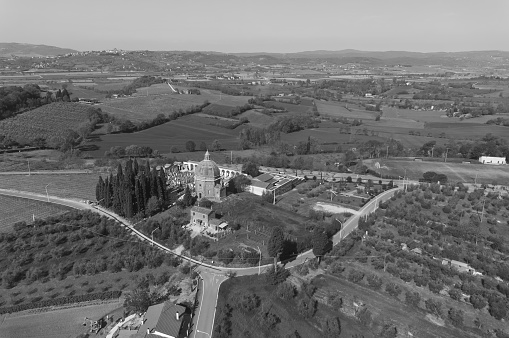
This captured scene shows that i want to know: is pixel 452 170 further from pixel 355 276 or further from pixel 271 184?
pixel 355 276

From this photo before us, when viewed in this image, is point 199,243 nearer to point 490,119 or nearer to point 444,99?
point 490,119

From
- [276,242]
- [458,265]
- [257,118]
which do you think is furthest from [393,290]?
[257,118]

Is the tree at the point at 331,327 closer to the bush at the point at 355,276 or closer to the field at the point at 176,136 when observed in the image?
the bush at the point at 355,276

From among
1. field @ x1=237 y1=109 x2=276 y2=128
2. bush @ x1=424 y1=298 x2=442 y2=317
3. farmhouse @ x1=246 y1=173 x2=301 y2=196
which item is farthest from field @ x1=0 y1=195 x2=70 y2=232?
field @ x1=237 y1=109 x2=276 y2=128

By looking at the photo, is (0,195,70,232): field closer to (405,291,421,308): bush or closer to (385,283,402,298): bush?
(385,283,402,298): bush

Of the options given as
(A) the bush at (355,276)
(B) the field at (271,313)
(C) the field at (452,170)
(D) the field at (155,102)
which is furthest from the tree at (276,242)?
(D) the field at (155,102)
